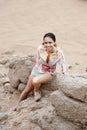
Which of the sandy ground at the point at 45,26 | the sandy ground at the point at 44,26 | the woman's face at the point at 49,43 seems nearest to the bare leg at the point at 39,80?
the woman's face at the point at 49,43

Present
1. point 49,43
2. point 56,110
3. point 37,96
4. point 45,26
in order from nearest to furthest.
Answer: point 56,110 → point 37,96 → point 49,43 → point 45,26

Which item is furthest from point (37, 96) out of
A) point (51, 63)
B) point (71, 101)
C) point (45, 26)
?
point (45, 26)

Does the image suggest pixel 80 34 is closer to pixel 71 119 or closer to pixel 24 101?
pixel 24 101

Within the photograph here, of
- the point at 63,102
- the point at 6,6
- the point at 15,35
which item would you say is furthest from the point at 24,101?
the point at 6,6

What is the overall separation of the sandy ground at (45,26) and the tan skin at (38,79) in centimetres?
232

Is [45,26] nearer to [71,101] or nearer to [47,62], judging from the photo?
Answer: [47,62]

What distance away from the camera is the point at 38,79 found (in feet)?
14.3

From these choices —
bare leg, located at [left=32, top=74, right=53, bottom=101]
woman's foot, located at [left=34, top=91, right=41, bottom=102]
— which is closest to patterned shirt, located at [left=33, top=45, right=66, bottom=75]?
bare leg, located at [left=32, top=74, right=53, bottom=101]

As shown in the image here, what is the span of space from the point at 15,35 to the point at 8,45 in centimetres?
70

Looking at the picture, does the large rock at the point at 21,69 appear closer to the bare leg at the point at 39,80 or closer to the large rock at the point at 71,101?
the bare leg at the point at 39,80

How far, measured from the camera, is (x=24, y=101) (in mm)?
4387

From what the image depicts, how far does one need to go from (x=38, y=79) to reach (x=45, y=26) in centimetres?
527

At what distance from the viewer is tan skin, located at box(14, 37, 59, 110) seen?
4355 mm

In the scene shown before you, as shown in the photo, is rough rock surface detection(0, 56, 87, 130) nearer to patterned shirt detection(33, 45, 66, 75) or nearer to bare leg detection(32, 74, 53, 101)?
bare leg detection(32, 74, 53, 101)
